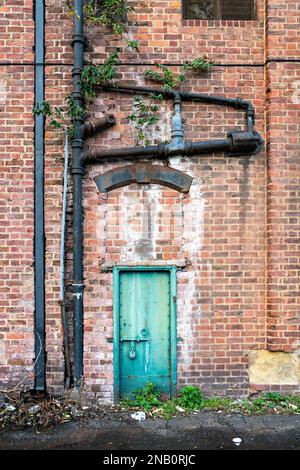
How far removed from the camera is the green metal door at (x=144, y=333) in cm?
583

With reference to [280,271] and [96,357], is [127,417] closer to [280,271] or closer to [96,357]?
[96,357]

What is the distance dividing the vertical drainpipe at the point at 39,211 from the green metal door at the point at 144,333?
1015 millimetres

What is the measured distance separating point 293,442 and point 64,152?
14.7 feet

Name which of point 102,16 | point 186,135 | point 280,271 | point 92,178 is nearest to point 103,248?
point 92,178

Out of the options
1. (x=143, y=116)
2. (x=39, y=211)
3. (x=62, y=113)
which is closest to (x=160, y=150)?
(x=143, y=116)

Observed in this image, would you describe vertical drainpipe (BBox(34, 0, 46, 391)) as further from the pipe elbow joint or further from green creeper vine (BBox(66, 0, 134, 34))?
the pipe elbow joint

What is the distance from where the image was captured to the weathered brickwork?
227 inches

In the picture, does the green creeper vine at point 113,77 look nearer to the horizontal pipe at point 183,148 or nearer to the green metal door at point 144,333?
the horizontal pipe at point 183,148

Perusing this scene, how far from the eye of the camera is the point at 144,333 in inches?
230

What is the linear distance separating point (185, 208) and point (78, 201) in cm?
144

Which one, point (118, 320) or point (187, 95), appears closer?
point (118, 320)

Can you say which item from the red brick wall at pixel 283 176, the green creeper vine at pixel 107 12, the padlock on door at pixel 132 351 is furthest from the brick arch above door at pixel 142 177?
the padlock on door at pixel 132 351

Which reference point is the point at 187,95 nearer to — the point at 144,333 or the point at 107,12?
the point at 107,12
